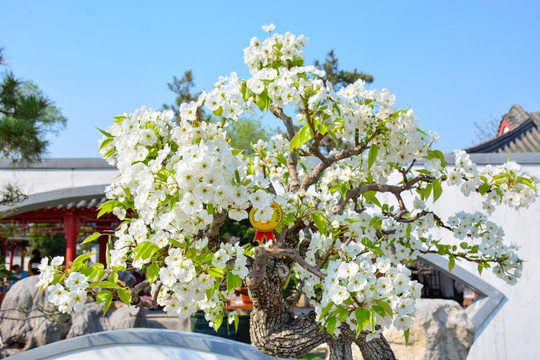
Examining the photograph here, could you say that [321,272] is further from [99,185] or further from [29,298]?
[99,185]

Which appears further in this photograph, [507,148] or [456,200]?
[507,148]

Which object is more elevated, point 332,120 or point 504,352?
point 332,120

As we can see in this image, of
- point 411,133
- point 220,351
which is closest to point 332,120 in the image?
point 411,133

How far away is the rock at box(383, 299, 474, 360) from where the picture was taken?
6676 millimetres

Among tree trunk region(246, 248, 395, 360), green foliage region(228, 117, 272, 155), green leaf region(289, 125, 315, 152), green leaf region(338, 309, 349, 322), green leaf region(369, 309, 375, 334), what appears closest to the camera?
green leaf region(369, 309, 375, 334)

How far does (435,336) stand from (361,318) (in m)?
4.88

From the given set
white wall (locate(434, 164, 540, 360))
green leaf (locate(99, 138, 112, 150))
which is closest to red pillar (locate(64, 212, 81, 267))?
white wall (locate(434, 164, 540, 360))

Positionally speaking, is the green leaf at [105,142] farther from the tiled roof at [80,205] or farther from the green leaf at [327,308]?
Result: the tiled roof at [80,205]

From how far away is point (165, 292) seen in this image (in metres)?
3.06

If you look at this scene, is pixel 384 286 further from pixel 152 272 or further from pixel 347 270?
pixel 152 272

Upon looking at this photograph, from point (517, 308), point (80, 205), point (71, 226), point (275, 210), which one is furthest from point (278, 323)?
point (71, 226)

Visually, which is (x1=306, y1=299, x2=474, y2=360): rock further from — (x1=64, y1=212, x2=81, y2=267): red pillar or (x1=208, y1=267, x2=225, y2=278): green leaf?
(x1=64, y1=212, x2=81, y2=267): red pillar

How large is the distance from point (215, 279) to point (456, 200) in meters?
7.01

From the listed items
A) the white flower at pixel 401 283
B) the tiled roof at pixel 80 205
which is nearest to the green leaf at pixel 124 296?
the white flower at pixel 401 283
